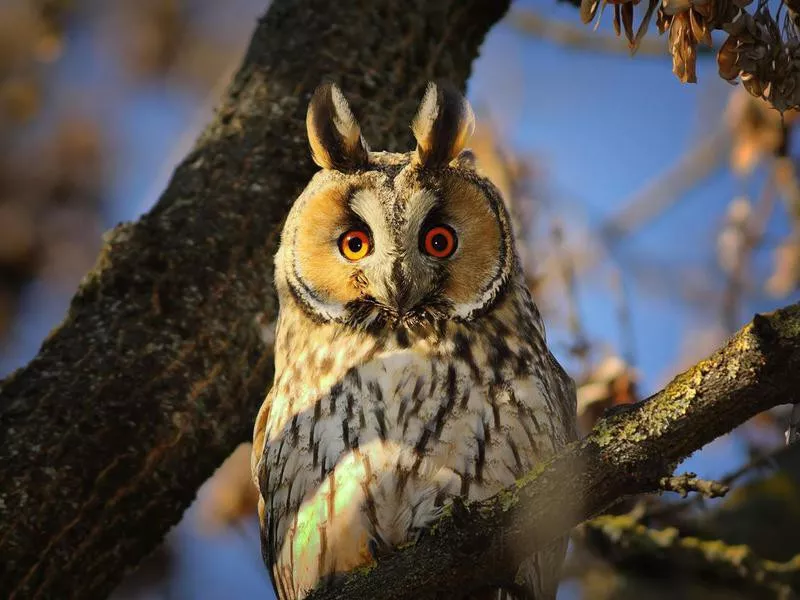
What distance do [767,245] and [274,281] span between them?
185 cm

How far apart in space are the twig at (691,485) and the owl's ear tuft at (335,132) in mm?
1326

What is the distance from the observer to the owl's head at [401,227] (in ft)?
8.21

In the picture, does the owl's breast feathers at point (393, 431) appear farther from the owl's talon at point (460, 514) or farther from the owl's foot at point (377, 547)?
the owl's talon at point (460, 514)

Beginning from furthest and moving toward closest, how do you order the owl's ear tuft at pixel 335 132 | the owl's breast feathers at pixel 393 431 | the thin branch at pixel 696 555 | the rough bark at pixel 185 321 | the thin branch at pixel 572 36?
1. the thin branch at pixel 572 36
2. the owl's ear tuft at pixel 335 132
3. the rough bark at pixel 185 321
4. the owl's breast feathers at pixel 393 431
5. the thin branch at pixel 696 555

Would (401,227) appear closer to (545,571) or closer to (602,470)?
(545,571)

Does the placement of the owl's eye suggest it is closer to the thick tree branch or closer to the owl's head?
the owl's head

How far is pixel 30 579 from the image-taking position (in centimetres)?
247

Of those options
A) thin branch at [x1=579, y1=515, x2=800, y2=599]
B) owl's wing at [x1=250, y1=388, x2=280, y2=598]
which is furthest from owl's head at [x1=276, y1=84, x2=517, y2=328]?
thin branch at [x1=579, y1=515, x2=800, y2=599]

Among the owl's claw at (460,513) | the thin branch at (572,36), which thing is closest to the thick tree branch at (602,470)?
the owl's claw at (460,513)

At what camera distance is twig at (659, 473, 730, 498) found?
61.0 inches

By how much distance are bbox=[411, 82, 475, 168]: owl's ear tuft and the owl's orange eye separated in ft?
0.76

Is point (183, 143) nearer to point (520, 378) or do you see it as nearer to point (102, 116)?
point (102, 116)

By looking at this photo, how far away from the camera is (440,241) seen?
2.58 metres

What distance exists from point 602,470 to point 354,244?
3.73ft
